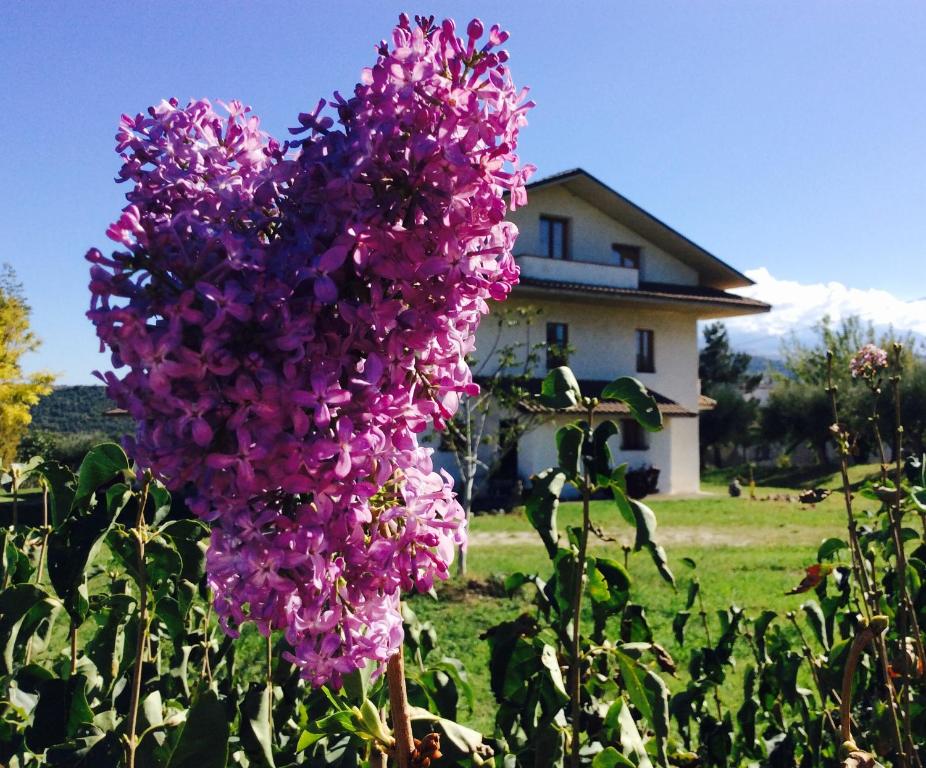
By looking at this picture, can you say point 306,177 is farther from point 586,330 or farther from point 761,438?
point 761,438

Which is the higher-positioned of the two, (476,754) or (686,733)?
(476,754)

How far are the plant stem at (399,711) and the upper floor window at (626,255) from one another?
947 inches

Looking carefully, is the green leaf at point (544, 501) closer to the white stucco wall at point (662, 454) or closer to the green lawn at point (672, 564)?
the green lawn at point (672, 564)

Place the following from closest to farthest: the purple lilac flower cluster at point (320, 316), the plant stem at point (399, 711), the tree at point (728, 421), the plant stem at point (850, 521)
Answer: the purple lilac flower cluster at point (320, 316) < the plant stem at point (399, 711) < the plant stem at point (850, 521) < the tree at point (728, 421)

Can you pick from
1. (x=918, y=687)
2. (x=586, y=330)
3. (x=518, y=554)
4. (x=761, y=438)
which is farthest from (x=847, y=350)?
(x=918, y=687)

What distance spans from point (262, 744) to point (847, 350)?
38.9 meters

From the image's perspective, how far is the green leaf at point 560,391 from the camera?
1504 mm

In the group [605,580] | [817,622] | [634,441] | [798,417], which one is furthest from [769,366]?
[605,580]

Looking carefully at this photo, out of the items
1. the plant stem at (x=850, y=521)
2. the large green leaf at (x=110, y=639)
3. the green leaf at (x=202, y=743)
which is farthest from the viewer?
the plant stem at (x=850, y=521)

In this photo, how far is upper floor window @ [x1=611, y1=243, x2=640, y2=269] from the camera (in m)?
24.6

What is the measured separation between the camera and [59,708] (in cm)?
164

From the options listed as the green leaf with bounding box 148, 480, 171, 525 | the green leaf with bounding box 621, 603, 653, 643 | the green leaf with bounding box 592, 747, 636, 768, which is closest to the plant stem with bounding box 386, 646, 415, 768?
the green leaf with bounding box 592, 747, 636, 768

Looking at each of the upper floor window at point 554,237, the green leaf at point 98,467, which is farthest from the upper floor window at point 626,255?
the green leaf at point 98,467

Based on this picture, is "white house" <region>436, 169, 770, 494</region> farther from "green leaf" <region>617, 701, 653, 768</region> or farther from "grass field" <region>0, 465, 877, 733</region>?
"green leaf" <region>617, 701, 653, 768</region>
